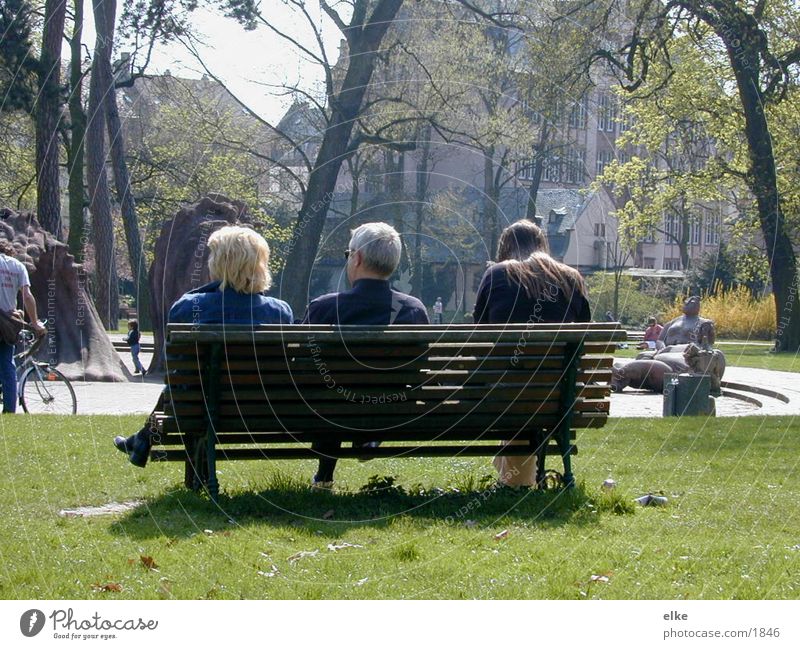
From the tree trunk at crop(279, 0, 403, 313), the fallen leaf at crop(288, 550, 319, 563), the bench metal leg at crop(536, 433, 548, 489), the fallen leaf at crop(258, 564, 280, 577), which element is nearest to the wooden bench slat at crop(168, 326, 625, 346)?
the bench metal leg at crop(536, 433, 548, 489)

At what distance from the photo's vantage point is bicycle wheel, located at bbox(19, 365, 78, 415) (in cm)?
1320

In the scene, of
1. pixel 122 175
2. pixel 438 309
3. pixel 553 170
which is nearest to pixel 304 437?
pixel 438 309

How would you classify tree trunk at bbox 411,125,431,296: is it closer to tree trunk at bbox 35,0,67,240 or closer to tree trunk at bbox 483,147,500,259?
tree trunk at bbox 483,147,500,259

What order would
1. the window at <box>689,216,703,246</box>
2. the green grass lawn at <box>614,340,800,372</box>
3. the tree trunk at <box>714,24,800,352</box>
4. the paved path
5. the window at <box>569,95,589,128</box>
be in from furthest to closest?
the window at <box>689,216,703,246</box>, the green grass lawn at <box>614,340,800,372</box>, the tree trunk at <box>714,24,800,352</box>, the paved path, the window at <box>569,95,589,128</box>

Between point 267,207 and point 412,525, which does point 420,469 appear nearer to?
point 412,525

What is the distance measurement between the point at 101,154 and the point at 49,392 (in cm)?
995

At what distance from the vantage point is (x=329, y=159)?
1143cm

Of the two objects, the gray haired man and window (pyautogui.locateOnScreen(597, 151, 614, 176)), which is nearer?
the gray haired man

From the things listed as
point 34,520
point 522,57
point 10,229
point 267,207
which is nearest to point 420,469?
point 34,520

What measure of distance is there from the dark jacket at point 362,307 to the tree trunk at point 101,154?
32.4ft

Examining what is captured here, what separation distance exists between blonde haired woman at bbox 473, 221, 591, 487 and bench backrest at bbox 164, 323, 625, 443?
0.37m

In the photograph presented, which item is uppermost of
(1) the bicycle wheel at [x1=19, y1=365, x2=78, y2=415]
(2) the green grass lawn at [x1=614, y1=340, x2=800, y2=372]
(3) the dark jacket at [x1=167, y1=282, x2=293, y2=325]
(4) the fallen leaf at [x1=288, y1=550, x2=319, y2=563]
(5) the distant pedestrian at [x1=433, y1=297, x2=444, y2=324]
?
(3) the dark jacket at [x1=167, y1=282, x2=293, y2=325]

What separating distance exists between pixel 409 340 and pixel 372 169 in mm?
6766

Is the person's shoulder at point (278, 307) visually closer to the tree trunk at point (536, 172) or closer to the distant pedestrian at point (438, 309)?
the distant pedestrian at point (438, 309)
